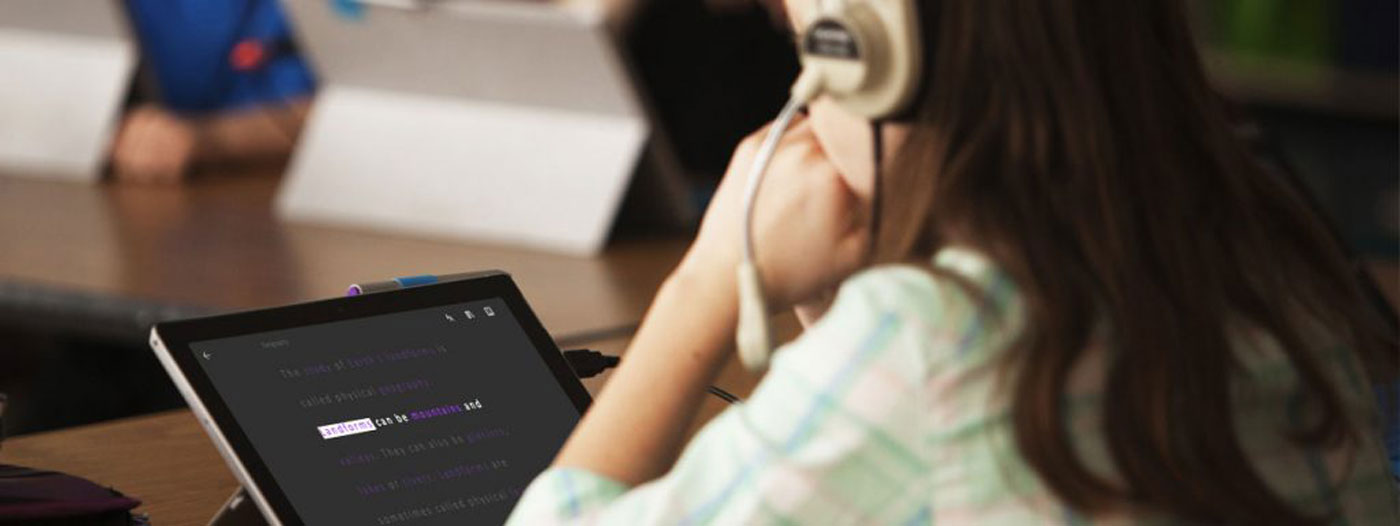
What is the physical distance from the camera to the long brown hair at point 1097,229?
734 mm

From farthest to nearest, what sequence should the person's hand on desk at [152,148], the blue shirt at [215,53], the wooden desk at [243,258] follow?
the blue shirt at [215,53], the person's hand on desk at [152,148], the wooden desk at [243,258]

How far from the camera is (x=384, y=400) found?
1070 mm

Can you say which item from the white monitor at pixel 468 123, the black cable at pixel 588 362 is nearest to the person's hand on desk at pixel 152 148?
the white monitor at pixel 468 123

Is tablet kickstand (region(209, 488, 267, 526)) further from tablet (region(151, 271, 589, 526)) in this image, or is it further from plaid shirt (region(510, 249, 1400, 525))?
plaid shirt (region(510, 249, 1400, 525))

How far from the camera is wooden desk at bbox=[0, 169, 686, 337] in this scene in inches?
76.2

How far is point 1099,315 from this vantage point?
2.45ft

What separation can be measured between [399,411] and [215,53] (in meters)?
1.80

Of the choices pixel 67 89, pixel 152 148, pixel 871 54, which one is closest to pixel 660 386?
pixel 871 54

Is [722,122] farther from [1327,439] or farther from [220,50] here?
[1327,439]

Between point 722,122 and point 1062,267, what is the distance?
2.64 m

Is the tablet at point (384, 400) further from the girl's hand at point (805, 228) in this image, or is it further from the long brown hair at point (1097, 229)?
the long brown hair at point (1097, 229)

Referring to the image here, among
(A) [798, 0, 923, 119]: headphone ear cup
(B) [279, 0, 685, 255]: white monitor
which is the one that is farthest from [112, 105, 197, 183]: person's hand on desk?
(A) [798, 0, 923, 119]: headphone ear cup

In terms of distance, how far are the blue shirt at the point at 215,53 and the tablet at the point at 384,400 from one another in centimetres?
162

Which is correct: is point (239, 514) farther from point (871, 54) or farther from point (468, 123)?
point (468, 123)
